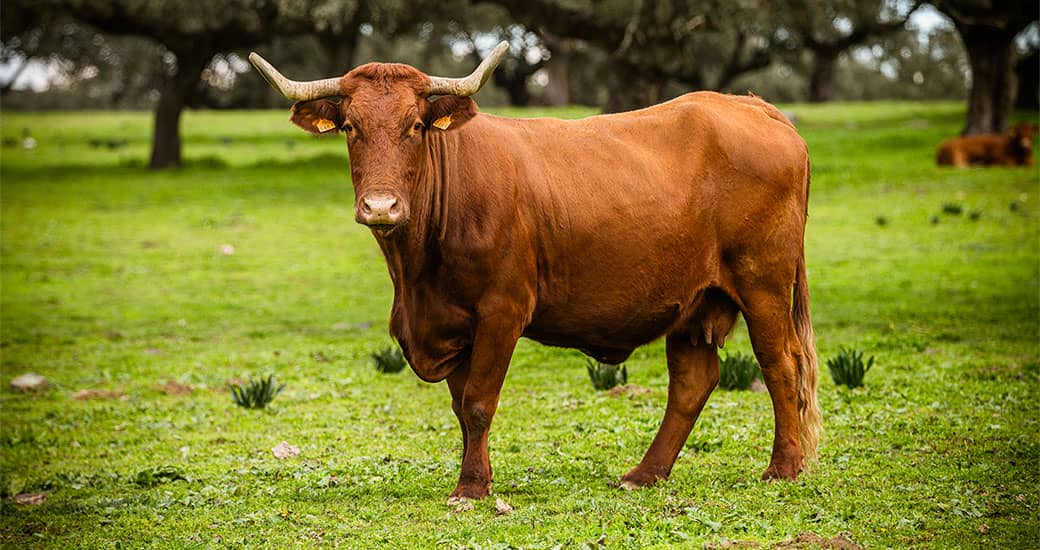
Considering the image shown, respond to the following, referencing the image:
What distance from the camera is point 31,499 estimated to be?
8.70 m

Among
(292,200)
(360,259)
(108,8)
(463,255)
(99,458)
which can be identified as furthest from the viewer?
(108,8)

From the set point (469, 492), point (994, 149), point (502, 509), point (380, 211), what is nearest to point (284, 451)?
point (469, 492)

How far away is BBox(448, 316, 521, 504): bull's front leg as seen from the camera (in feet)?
24.0

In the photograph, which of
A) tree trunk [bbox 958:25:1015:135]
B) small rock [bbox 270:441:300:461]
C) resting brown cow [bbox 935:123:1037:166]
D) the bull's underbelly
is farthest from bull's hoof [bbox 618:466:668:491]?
tree trunk [bbox 958:25:1015:135]

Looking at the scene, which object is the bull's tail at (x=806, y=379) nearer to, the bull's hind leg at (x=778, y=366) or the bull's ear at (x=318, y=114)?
the bull's hind leg at (x=778, y=366)

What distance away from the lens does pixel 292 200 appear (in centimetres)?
2681

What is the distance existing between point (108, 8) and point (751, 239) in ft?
82.0

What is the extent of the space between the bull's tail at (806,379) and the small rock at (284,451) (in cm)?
402

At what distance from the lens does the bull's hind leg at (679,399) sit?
8.02 meters

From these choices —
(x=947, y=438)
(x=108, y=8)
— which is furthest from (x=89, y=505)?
(x=108, y=8)

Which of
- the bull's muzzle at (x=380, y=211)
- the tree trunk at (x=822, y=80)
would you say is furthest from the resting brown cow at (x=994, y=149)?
the tree trunk at (x=822, y=80)

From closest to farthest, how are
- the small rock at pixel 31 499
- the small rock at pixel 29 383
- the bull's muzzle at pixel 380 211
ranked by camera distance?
the bull's muzzle at pixel 380 211, the small rock at pixel 31 499, the small rock at pixel 29 383

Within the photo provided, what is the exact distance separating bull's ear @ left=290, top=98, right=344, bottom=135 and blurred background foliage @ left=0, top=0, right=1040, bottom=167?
14838 mm

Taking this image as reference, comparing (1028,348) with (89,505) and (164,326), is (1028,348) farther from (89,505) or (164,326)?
(164,326)
